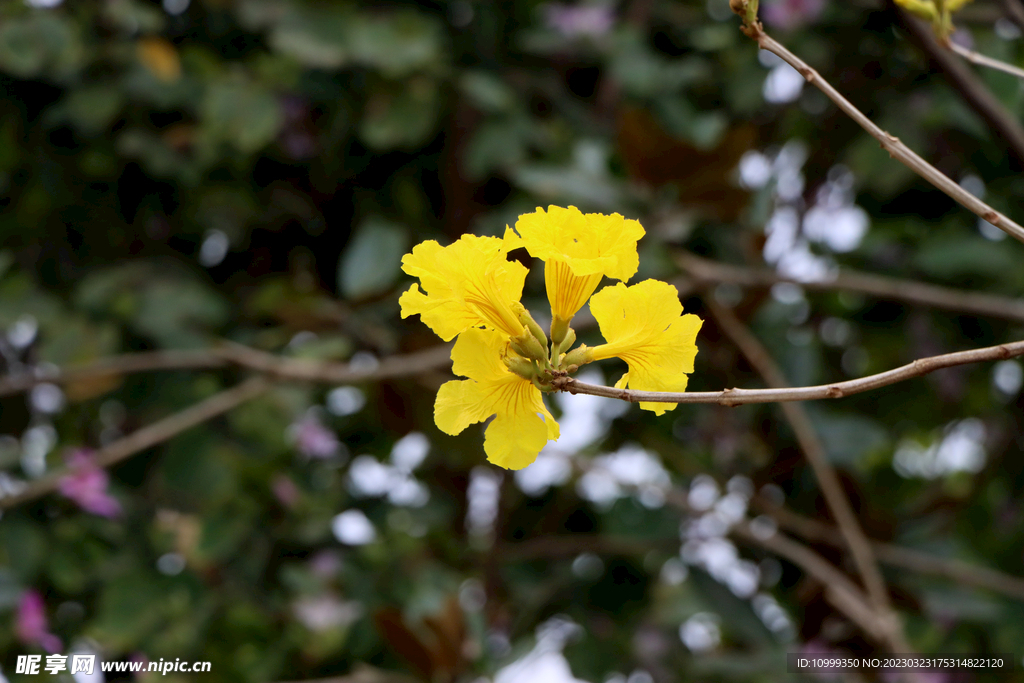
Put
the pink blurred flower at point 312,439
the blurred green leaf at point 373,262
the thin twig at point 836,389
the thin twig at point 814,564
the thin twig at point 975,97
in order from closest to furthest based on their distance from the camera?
the thin twig at point 836,389 → the thin twig at point 975,97 → the thin twig at point 814,564 → the blurred green leaf at point 373,262 → the pink blurred flower at point 312,439

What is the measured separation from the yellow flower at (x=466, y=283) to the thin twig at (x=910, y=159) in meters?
0.13

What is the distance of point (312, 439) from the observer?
39.6 inches

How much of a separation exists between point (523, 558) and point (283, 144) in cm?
64

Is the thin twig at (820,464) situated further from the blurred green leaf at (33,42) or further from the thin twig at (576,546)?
the blurred green leaf at (33,42)

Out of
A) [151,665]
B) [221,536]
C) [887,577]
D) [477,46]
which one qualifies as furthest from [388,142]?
[887,577]

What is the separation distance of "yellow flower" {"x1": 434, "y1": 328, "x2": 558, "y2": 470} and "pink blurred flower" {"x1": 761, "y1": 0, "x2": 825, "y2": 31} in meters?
0.82

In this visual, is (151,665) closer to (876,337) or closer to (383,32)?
(383,32)

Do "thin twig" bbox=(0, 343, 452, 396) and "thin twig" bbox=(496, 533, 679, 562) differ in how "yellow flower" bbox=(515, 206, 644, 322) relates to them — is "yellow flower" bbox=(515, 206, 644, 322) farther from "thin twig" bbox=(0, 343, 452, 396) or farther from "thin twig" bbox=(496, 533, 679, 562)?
"thin twig" bbox=(496, 533, 679, 562)

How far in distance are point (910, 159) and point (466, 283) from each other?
17cm

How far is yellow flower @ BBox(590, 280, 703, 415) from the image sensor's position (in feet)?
1.02

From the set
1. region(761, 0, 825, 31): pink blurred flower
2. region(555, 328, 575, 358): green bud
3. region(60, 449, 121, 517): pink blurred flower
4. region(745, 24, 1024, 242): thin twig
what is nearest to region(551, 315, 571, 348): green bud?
region(555, 328, 575, 358): green bud

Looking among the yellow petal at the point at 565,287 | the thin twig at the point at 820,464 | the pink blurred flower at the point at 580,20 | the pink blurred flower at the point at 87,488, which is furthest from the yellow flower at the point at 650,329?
the pink blurred flower at the point at 580,20

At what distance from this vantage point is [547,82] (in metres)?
1.07

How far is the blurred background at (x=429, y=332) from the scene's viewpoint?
2.81ft
